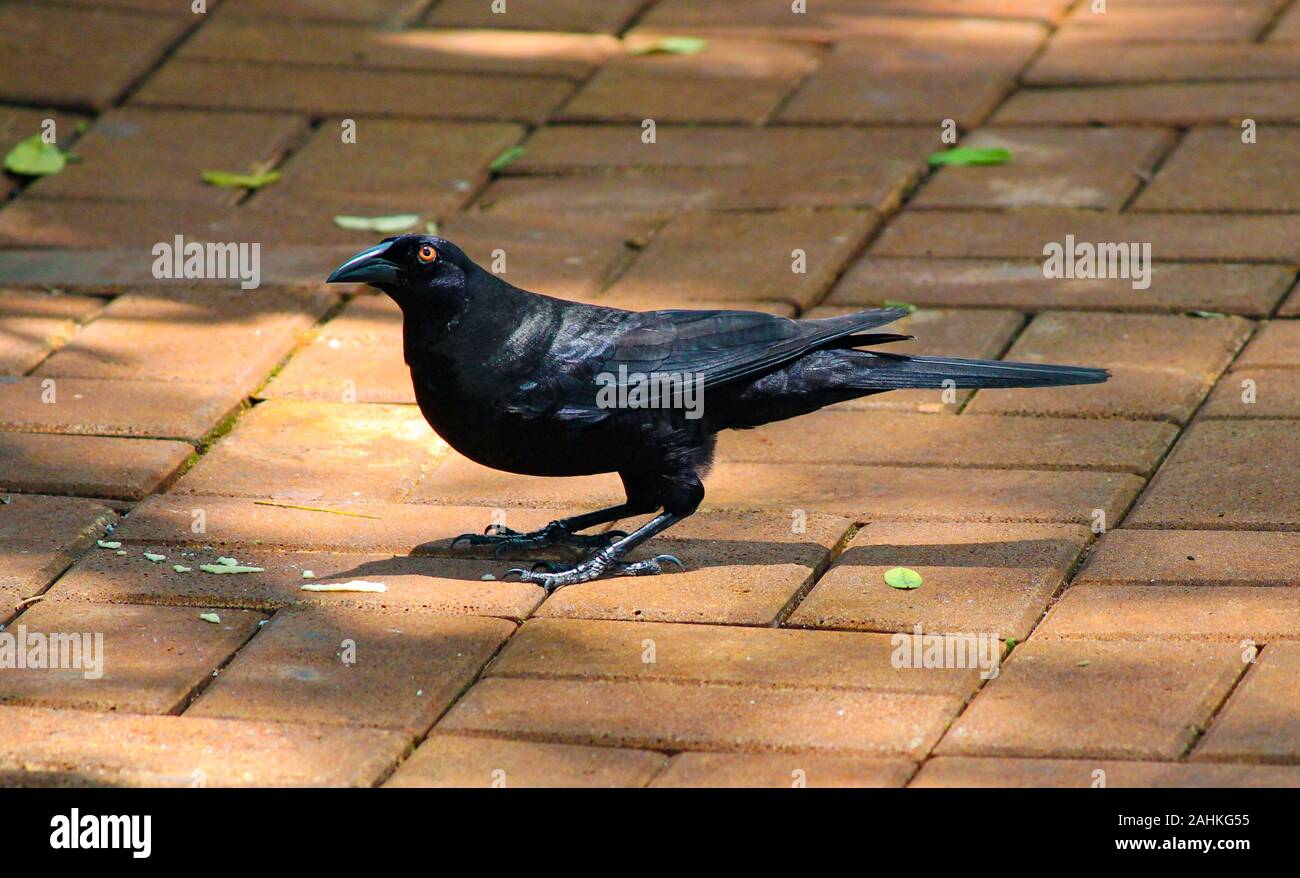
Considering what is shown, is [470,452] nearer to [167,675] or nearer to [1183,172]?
[167,675]

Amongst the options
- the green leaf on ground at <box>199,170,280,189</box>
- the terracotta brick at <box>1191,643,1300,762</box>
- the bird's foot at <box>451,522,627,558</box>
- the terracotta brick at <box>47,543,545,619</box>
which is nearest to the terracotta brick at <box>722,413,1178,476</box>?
the bird's foot at <box>451,522,627,558</box>

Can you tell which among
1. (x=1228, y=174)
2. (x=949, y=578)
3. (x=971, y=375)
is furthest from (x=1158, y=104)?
(x=949, y=578)

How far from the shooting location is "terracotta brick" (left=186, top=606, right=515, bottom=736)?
3287 mm

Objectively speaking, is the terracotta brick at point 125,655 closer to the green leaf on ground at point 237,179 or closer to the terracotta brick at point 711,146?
the green leaf on ground at point 237,179

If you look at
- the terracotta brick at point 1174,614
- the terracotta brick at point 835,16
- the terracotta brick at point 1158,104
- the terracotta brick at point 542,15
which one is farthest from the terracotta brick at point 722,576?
the terracotta brick at point 542,15

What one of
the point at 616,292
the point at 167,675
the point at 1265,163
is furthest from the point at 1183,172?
the point at 167,675

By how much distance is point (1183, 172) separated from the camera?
598 cm

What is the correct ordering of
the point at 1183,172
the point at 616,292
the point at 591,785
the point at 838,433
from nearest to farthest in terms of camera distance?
the point at 591,785 → the point at 838,433 → the point at 616,292 → the point at 1183,172

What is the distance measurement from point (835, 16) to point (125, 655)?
4.90m

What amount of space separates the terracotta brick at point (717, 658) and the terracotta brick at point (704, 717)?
4cm

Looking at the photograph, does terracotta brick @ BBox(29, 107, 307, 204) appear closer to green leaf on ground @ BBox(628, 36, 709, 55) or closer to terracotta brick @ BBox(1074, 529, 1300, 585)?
green leaf on ground @ BBox(628, 36, 709, 55)

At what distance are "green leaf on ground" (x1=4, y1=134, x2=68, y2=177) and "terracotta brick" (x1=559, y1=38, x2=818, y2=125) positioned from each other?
1.76 m

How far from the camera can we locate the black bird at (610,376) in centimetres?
374

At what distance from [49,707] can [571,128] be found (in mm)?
3731
